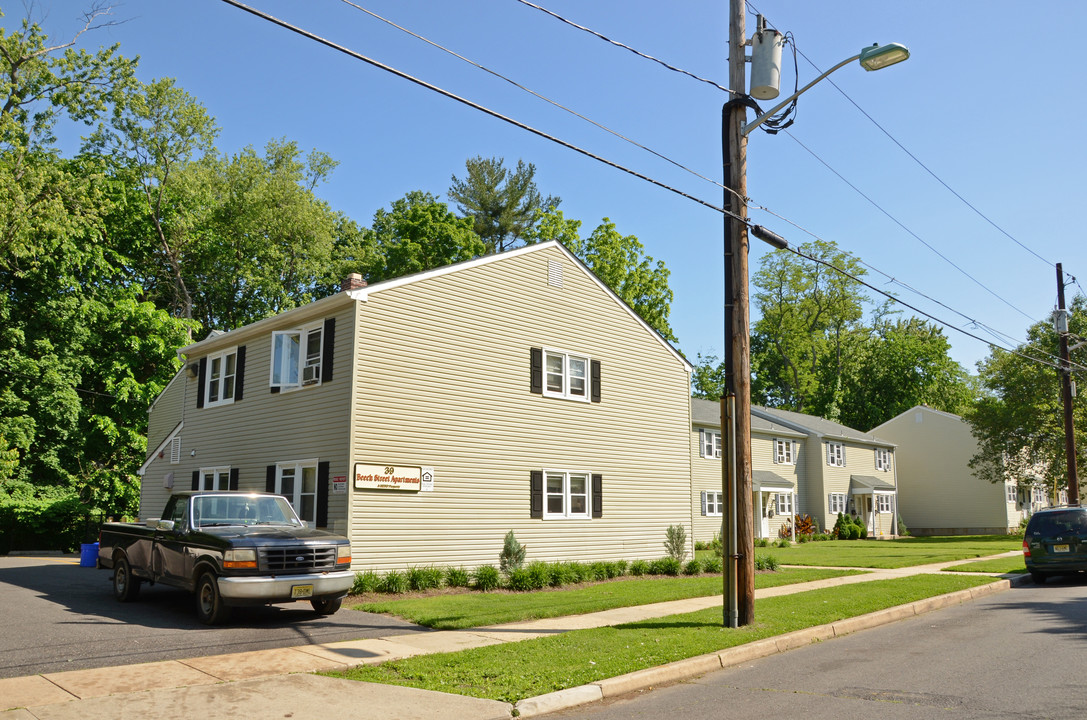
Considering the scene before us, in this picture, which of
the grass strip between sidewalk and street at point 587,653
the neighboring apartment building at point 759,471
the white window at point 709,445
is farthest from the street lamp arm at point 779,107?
the white window at point 709,445

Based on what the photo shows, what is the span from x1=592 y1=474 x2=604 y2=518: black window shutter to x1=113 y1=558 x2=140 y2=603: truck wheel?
11.2 meters

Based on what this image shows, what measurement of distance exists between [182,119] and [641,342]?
28.4m

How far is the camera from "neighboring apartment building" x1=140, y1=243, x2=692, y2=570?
17.3 meters

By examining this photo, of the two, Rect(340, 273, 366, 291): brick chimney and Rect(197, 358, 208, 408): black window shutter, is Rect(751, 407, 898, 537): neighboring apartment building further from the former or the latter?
Rect(197, 358, 208, 408): black window shutter

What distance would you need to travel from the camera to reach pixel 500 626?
11.9 meters

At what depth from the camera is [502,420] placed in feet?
64.7

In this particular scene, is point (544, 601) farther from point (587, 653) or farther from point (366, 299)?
point (366, 299)

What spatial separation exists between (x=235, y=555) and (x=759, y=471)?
108 ft

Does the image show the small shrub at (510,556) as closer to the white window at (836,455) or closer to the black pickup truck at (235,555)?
the black pickup truck at (235,555)

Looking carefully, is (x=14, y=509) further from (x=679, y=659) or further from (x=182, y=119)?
(x=679, y=659)

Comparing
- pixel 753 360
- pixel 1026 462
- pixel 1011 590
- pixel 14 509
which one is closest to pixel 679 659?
pixel 1011 590

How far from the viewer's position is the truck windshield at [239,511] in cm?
1258

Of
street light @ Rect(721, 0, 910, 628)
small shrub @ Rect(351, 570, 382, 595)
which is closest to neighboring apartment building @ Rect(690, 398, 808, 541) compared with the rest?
small shrub @ Rect(351, 570, 382, 595)

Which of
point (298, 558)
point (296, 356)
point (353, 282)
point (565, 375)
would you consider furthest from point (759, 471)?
point (298, 558)
